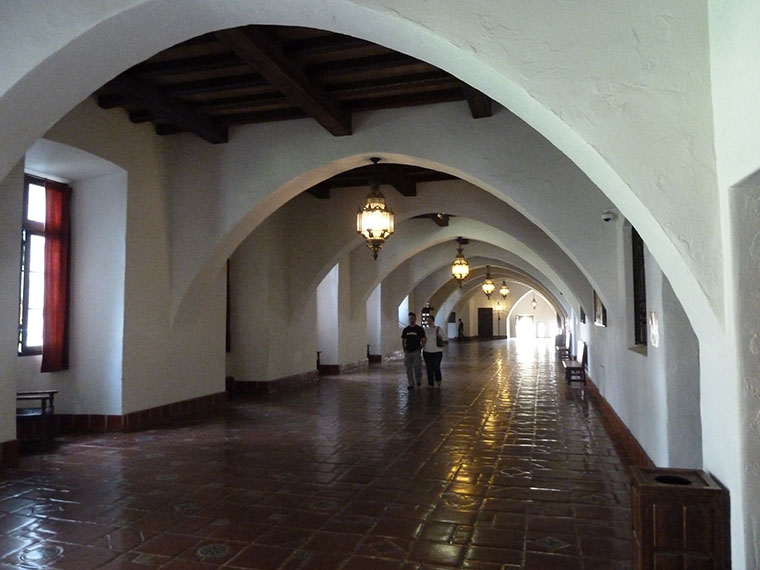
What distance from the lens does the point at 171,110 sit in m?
6.15

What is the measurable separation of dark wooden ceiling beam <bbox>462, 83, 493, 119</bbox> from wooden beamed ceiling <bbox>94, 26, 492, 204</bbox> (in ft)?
0.04

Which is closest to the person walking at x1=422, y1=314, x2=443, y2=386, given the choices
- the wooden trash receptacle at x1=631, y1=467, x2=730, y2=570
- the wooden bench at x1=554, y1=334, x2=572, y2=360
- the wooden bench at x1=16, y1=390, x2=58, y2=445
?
the wooden bench at x1=16, y1=390, x2=58, y2=445

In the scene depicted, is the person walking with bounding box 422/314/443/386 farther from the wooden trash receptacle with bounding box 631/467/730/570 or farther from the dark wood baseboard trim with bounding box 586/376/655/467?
the wooden trash receptacle with bounding box 631/467/730/570

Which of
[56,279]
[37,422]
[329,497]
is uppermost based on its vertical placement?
[56,279]

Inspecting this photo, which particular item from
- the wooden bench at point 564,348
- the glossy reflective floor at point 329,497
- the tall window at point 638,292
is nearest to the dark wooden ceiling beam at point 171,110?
the glossy reflective floor at point 329,497

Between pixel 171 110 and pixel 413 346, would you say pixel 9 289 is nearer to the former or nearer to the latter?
pixel 171 110

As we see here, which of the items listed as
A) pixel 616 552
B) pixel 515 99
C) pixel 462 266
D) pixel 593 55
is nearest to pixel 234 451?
pixel 616 552

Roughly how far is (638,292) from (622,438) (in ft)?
5.01

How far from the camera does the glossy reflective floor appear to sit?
3.08 m

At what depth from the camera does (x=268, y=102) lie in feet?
20.5

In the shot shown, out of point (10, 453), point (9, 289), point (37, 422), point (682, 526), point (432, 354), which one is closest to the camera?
point (682, 526)

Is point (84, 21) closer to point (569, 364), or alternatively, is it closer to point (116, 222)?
point (116, 222)

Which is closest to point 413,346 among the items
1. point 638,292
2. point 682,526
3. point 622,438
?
point 622,438

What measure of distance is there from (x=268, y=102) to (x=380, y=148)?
1364 millimetres
